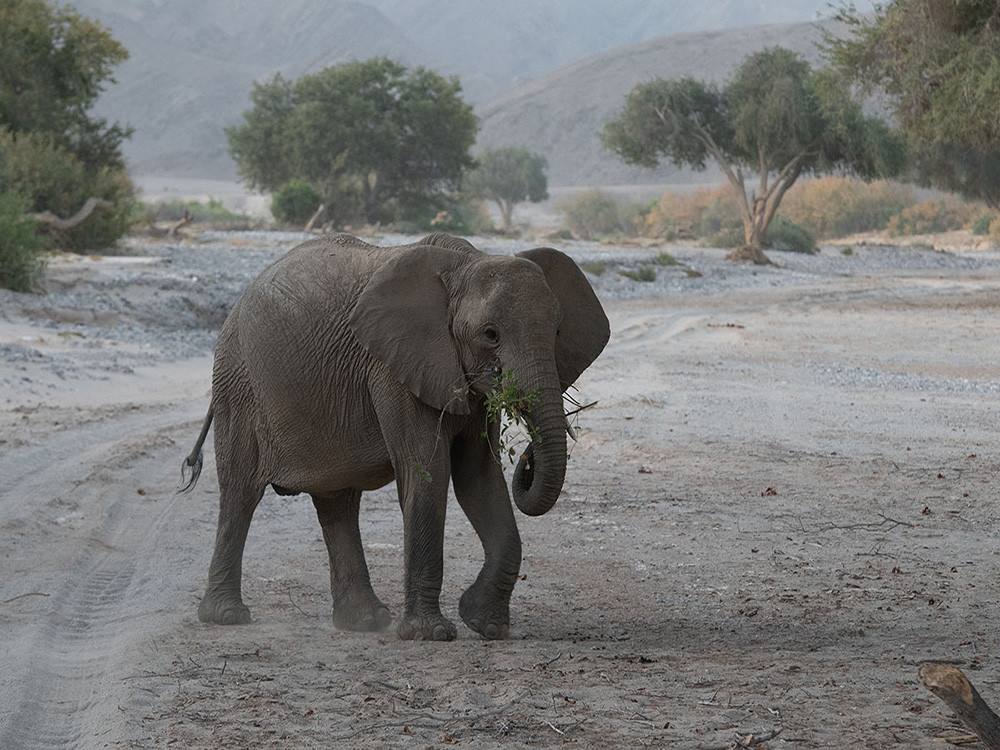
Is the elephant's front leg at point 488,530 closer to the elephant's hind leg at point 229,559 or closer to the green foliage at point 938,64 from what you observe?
the elephant's hind leg at point 229,559

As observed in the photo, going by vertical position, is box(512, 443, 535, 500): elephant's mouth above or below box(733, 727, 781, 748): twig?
above

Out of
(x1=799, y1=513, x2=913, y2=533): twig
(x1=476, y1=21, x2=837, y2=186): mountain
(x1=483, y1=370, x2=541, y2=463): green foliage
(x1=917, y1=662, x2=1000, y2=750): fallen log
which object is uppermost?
(x1=476, y1=21, x2=837, y2=186): mountain

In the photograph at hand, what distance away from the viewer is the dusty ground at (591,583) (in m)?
4.36

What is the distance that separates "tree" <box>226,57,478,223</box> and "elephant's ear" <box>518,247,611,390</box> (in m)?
52.9

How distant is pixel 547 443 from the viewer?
5.12 m

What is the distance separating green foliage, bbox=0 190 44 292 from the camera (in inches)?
781

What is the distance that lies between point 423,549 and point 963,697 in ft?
9.14

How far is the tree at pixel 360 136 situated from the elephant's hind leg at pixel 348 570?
2064 inches

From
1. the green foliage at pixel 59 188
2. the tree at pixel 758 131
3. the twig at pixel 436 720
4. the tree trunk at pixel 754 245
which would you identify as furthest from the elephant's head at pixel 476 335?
the tree at pixel 758 131

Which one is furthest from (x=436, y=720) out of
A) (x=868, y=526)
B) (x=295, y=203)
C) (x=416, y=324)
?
(x=295, y=203)

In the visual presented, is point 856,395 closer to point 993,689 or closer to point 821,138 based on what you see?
point 993,689

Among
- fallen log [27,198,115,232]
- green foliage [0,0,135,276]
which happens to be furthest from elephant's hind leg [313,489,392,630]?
green foliage [0,0,135,276]

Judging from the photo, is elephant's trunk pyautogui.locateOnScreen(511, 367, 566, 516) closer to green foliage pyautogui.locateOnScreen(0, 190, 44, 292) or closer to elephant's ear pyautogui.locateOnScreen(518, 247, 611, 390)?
elephant's ear pyautogui.locateOnScreen(518, 247, 611, 390)

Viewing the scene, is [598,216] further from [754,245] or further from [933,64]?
[933,64]
